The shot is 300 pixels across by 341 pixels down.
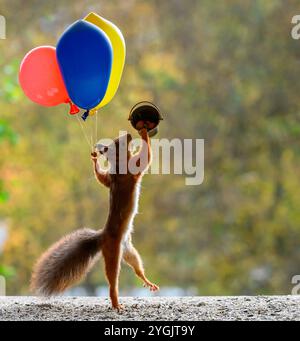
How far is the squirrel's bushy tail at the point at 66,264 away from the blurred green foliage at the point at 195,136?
92.6 inches

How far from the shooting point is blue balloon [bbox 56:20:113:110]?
1590mm

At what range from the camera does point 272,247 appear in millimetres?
4168

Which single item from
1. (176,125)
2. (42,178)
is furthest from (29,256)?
(176,125)

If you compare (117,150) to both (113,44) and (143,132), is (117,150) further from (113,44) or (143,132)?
(113,44)

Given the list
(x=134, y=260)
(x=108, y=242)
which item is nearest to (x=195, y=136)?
(x=134, y=260)

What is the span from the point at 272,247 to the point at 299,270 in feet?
0.71

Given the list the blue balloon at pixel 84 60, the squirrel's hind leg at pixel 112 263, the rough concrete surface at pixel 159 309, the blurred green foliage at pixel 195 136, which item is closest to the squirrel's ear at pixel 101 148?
the blue balloon at pixel 84 60

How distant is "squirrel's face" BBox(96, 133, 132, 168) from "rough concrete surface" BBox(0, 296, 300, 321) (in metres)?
0.36

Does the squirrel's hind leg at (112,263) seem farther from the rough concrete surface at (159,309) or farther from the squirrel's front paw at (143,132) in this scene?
the squirrel's front paw at (143,132)

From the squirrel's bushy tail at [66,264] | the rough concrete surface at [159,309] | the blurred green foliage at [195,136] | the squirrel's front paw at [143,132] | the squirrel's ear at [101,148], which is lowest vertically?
the rough concrete surface at [159,309]

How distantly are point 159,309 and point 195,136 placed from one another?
2500 mm

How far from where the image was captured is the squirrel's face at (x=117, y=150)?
165 cm

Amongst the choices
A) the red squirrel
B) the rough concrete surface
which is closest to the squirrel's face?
the red squirrel

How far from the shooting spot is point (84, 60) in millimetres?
1612
